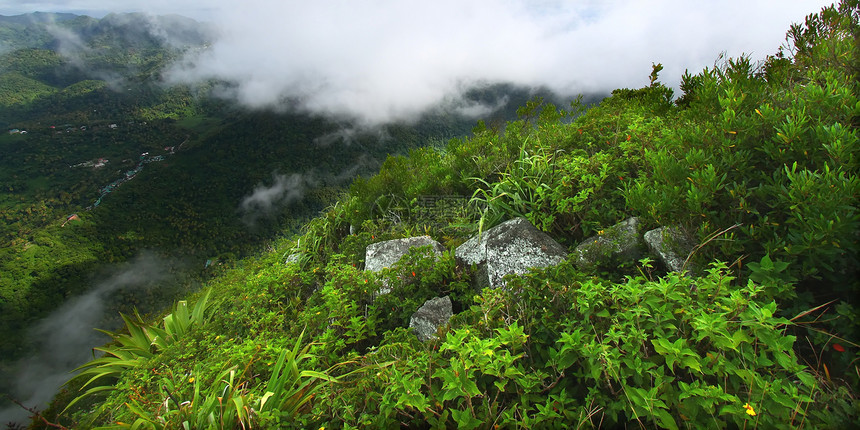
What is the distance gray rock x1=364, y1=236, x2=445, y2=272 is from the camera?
14.3ft

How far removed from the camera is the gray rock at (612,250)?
9.48 feet

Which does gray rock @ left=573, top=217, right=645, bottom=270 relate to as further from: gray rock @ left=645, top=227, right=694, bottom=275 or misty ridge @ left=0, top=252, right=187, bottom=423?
misty ridge @ left=0, top=252, right=187, bottom=423

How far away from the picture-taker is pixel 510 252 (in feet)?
11.5

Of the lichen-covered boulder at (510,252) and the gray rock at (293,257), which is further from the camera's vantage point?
the gray rock at (293,257)

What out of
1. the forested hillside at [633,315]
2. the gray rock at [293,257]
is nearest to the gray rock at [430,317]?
the forested hillside at [633,315]

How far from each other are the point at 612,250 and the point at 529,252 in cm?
80

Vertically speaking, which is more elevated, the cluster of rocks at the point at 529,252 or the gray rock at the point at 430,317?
the cluster of rocks at the point at 529,252

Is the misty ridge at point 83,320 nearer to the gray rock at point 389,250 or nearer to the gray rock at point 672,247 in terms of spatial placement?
the gray rock at point 389,250

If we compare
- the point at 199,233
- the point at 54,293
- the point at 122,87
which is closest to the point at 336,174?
the point at 199,233

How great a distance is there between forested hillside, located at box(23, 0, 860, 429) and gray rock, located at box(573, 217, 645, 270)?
0.33 ft

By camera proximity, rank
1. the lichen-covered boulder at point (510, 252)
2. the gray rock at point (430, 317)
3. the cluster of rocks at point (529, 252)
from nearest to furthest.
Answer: the cluster of rocks at point (529, 252) → the gray rock at point (430, 317) → the lichen-covered boulder at point (510, 252)

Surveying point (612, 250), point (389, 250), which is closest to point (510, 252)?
point (612, 250)

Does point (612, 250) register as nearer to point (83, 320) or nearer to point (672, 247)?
point (672, 247)

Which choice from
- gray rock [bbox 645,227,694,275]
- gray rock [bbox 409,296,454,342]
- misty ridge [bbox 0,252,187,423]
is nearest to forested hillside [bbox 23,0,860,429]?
gray rock [bbox 645,227,694,275]
